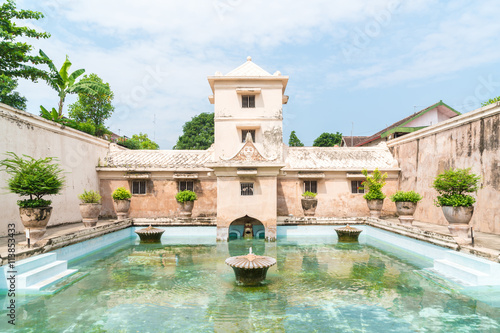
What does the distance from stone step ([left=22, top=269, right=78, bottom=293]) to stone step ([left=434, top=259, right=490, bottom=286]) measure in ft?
26.3

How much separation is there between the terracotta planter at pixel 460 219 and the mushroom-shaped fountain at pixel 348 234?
141 inches

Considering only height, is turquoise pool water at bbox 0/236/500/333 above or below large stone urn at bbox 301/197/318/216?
below

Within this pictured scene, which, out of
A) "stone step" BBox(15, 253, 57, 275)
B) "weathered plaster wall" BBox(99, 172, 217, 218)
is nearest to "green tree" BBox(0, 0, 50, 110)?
"weathered plaster wall" BBox(99, 172, 217, 218)

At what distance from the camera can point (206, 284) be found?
20.8ft

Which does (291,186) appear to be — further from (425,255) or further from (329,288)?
(329,288)

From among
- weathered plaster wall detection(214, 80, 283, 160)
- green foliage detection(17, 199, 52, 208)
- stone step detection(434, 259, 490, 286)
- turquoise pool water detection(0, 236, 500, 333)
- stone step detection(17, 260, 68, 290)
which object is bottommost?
turquoise pool water detection(0, 236, 500, 333)

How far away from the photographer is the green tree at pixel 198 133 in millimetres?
34938

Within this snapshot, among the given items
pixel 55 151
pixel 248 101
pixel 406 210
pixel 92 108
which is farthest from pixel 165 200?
pixel 92 108

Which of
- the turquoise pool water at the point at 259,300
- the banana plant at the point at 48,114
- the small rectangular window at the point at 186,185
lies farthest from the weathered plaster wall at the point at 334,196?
the banana plant at the point at 48,114

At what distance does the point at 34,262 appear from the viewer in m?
6.30

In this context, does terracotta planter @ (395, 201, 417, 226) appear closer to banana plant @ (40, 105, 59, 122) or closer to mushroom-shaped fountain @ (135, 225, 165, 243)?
mushroom-shaped fountain @ (135, 225, 165, 243)

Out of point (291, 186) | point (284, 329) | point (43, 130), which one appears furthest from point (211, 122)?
point (284, 329)

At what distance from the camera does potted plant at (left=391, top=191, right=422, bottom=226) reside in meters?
10.4

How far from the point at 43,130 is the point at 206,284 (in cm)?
905
